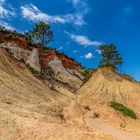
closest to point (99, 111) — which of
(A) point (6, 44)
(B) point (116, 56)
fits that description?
(B) point (116, 56)

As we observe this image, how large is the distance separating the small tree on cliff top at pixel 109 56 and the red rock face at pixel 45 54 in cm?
1794

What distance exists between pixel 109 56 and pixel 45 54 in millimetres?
27829

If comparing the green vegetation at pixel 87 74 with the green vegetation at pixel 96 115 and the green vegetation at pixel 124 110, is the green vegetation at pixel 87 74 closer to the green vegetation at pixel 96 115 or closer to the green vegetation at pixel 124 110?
the green vegetation at pixel 124 110

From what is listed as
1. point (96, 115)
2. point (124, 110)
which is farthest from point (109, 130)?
point (124, 110)

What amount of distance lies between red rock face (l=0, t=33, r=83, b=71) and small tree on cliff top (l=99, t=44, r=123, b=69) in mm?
17937

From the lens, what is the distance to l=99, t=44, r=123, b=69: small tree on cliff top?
83000 mm

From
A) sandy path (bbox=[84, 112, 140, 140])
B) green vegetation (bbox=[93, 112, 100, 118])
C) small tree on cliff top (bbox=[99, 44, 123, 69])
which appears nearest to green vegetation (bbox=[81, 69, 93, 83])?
small tree on cliff top (bbox=[99, 44, 123, 69])

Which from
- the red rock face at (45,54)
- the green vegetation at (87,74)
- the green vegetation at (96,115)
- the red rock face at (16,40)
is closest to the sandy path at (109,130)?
the green vegetation at (96,115)

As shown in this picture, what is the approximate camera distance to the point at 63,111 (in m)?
36.9

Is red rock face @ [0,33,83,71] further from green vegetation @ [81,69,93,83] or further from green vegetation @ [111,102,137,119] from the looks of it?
green vegetation @ [111,102,137,119]

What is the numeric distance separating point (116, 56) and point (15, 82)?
46.9 meters

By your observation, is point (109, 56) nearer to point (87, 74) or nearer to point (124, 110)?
point (87, 74)

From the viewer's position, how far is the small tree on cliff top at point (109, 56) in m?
83.0

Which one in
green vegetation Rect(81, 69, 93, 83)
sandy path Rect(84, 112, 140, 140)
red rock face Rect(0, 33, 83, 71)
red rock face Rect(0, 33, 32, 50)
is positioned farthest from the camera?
red rock face Rect(0, 33, 83, 71)
